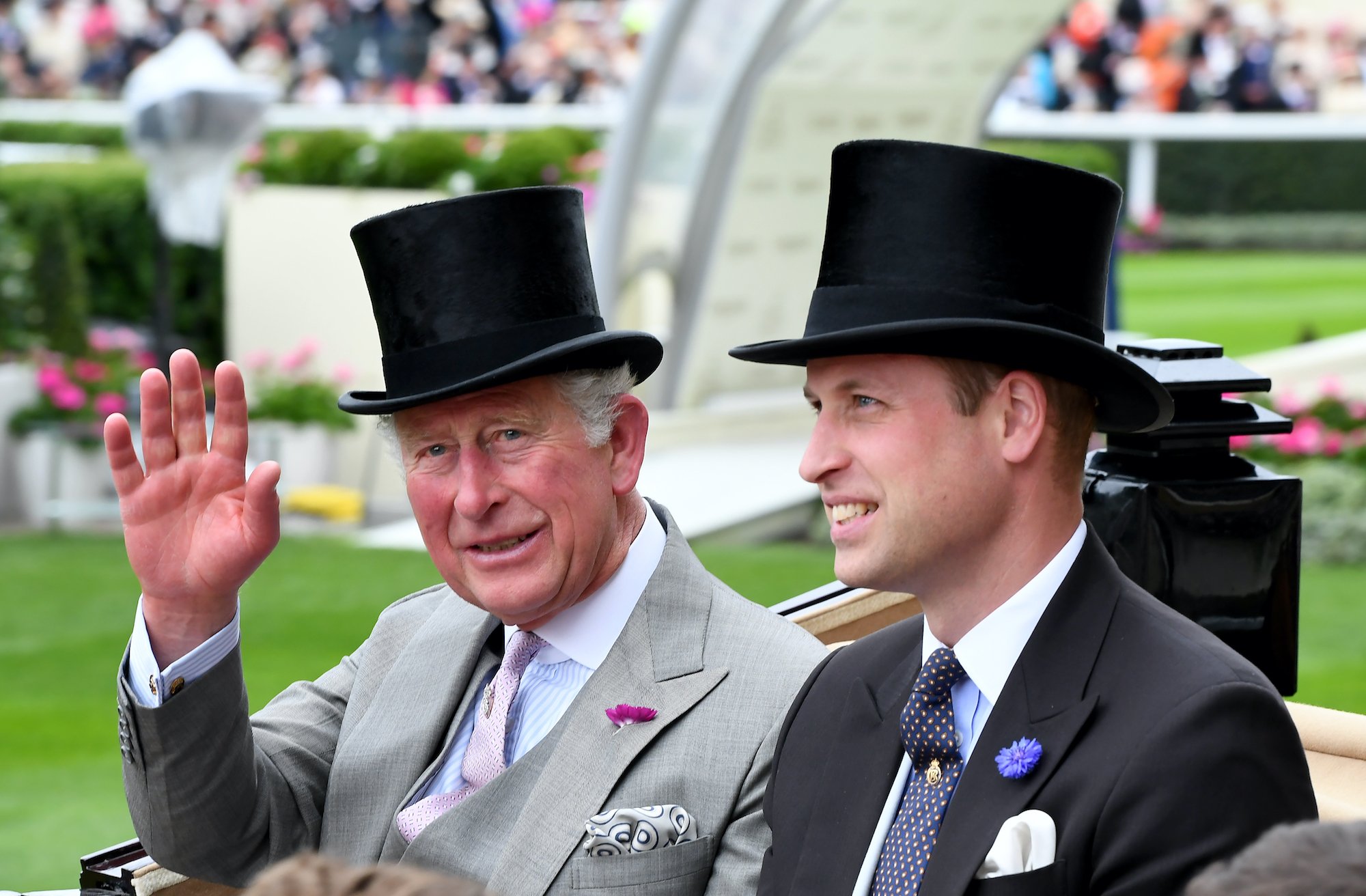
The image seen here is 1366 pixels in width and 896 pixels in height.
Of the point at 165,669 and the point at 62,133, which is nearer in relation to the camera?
the point at 165,669

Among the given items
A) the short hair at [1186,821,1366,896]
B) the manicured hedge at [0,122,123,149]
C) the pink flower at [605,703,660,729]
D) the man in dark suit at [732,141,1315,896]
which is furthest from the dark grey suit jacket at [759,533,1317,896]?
the manicured hedge at [0,122,123,149]

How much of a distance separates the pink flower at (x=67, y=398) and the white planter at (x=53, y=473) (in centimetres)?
20

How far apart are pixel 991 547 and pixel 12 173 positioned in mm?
15842

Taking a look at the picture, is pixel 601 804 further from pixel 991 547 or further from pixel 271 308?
pixel 271 308

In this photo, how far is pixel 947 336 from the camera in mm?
2135

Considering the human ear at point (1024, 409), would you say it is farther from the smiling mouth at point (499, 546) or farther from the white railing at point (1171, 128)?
the white railing at point (1171, 128)

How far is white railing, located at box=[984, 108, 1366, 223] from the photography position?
73.4 feet

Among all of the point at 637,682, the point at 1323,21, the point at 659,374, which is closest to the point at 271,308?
the point at 659,374

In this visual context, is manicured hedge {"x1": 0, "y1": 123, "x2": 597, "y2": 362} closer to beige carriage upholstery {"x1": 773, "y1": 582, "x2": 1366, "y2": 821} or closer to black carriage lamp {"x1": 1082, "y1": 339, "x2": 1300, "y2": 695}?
beige carriage upholstery {"x1": 773, "y1": 582, "x2": 1366, "y2": 821}

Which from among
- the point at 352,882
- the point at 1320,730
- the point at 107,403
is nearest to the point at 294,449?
the point at 107,403

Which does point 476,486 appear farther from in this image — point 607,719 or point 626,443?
point 607,719

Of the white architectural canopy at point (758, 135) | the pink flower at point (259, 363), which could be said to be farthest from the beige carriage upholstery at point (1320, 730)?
the pink flower at point (259, 363)

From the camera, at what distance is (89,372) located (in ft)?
41.3

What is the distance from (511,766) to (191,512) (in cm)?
62
